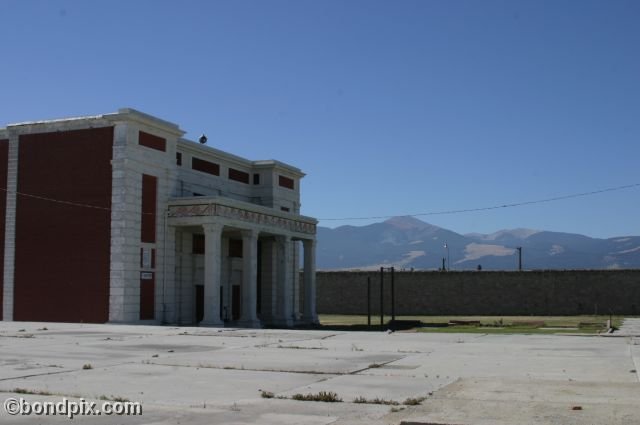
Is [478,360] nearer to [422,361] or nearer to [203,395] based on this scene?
[422,361]

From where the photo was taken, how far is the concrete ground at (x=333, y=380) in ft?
33.2

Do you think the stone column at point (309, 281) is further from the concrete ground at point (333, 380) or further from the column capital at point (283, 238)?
the concrete ground at point (333, 380)

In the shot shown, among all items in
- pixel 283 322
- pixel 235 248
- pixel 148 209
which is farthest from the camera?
pixel 283 322

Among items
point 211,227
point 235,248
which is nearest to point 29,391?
point 211,227

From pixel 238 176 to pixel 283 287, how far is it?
9147mm

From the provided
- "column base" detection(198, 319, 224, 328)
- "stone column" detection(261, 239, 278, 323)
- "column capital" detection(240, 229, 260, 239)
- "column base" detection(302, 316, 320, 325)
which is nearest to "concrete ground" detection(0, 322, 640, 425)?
"column base" detection(198, 319, 224, 328)

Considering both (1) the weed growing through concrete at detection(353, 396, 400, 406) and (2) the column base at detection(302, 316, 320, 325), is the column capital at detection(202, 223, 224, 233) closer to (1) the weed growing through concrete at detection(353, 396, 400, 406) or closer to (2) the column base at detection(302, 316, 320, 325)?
(2) the column base at detection(302, 316, 320, 325)

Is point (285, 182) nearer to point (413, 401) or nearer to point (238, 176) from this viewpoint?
point (238, 176)

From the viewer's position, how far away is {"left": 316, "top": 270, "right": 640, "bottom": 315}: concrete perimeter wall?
227 ft

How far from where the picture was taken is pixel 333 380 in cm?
1413

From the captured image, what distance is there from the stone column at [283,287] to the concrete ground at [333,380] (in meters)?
32.0

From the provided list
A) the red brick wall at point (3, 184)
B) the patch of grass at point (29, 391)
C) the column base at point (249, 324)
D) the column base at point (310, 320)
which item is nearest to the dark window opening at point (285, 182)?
the column base at point (310, 320)

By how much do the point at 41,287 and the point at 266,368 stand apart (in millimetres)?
31706

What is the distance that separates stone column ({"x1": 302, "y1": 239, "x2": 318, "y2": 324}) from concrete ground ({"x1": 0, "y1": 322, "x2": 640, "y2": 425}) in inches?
1347
